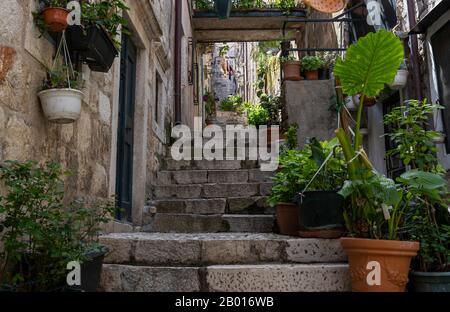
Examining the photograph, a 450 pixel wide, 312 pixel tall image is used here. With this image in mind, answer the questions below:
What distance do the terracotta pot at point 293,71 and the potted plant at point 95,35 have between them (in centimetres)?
427

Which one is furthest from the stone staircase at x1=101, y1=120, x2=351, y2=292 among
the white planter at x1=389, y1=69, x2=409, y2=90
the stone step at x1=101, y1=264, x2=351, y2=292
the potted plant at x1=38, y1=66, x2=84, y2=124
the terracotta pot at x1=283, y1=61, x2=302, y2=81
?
the terracotta pot at x1=283, y1=61, x2=302, y2=81

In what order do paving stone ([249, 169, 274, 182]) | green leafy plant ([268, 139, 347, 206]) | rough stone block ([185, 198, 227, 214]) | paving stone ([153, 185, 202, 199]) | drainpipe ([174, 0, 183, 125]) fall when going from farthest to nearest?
drainpipe ([174, 0, 183, 125]) → paving stone ([249, 169, 274, 182]) → paving stone ([153, 185, 202, 199]) → rough stone block ([185, 198, 227, 214]) → green leafy plant ([268, 139, 347, 206])

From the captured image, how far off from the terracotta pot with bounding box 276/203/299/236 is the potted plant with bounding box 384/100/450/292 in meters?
0.92

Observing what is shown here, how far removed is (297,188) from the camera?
3.65 metres

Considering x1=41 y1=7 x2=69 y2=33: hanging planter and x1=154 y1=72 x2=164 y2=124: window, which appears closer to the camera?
x1=41 y1=7 x2=69 y2=33: hanging planter

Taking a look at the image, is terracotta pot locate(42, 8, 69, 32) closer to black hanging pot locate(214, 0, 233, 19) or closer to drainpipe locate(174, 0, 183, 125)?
drainpipe locate(174, 0, 183, 125)

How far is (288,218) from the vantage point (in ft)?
12.0

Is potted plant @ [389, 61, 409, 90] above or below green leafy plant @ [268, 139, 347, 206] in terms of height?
above

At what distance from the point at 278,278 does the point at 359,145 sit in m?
0.98

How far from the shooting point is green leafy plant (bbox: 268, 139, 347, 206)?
3.34 meters

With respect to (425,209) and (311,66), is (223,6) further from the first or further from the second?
(425,209)

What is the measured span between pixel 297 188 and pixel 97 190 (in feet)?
5.01

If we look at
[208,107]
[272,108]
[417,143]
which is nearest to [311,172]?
[417,143]
